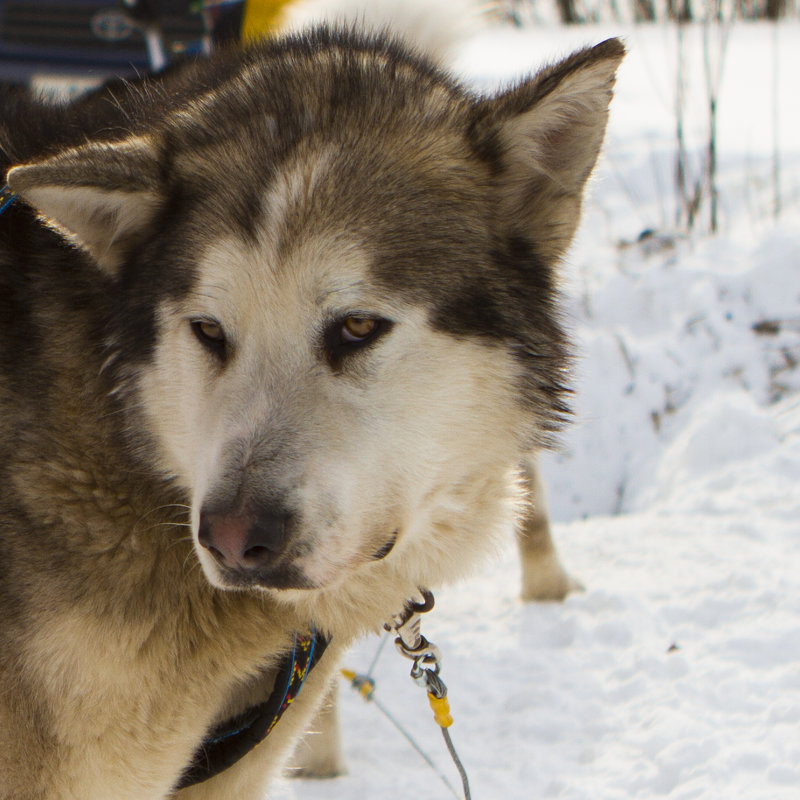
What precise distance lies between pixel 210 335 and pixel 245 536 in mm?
387

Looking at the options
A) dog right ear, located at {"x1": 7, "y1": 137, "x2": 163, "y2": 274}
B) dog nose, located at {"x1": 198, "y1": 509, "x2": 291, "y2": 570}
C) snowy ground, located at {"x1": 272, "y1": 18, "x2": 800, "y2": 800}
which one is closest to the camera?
dog nose, located at {"x1": 198, "y1": 509, "x2": 291, "y2": 570}

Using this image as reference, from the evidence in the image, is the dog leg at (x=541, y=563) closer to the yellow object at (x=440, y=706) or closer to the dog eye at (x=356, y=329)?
the yellow object at (x=440, y=706)

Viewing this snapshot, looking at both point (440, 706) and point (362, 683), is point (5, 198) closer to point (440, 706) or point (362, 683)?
point (440, 706)

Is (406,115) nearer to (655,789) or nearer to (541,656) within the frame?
(655,789)

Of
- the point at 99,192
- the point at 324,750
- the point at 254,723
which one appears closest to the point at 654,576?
the point at 324,750

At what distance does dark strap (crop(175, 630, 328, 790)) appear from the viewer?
72.0 inches

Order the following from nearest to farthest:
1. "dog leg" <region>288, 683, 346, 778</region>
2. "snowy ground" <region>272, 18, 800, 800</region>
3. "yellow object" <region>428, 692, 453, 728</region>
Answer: "yellow object" <region>428, 692, 453, 728</region> < "snowy ground" <region>272, 18, 800, 800</region> < "dog leg" <region>288, 683, 346, 778</region>

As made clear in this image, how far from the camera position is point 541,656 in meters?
3.14

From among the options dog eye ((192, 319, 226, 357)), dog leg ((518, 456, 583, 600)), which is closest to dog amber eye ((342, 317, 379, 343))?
dog eye ((192, 319, 226, 357))

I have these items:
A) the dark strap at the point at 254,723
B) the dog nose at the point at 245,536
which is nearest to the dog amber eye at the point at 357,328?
the dog nose at the point at 245,536

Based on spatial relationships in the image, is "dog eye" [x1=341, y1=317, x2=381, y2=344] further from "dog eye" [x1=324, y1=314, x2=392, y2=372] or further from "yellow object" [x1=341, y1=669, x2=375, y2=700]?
"yellow object" [x1=341, y1=669, x2=375, y2=700]

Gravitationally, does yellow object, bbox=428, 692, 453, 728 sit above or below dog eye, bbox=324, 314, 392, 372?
below

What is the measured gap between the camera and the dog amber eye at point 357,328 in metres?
1.62

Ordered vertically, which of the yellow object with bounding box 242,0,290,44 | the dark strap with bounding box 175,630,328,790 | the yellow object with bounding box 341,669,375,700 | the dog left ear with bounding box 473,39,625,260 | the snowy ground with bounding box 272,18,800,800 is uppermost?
the yellow object with bounding box 242,0,290,44
